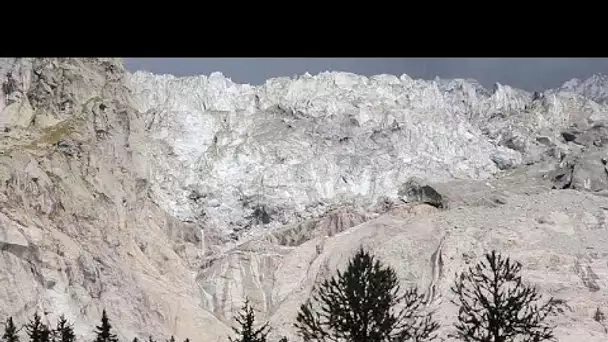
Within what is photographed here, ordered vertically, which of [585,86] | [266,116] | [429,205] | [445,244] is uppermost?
[585,86]

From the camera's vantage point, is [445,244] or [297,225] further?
[297,225]

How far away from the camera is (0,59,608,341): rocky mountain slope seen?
6300 centimetres

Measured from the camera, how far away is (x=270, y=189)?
116m

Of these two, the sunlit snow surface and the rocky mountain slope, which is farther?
the sunlit snow surface

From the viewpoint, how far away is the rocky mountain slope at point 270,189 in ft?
207

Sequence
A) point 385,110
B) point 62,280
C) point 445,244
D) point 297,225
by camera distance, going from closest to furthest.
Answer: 1. point 62,280
2. point 445,244
3. point 297,225
4. point 385,110

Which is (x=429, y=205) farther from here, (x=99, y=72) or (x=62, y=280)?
(x=62, y=280)

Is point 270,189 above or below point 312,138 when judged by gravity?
below

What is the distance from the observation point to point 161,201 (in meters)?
107

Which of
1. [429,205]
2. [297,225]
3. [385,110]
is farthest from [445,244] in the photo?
[385,110]

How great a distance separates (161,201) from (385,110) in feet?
130

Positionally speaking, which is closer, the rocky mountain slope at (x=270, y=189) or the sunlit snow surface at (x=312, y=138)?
the rocky mountain slope at (x=270, y=189)

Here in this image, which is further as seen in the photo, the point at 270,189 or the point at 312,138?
the point at 312,138
